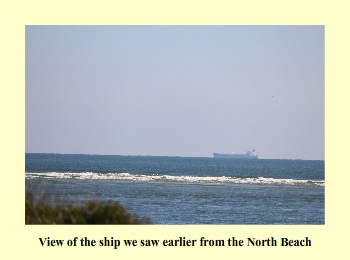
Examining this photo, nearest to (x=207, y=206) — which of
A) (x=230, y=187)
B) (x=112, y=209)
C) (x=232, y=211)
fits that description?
(x=232, y=211)
